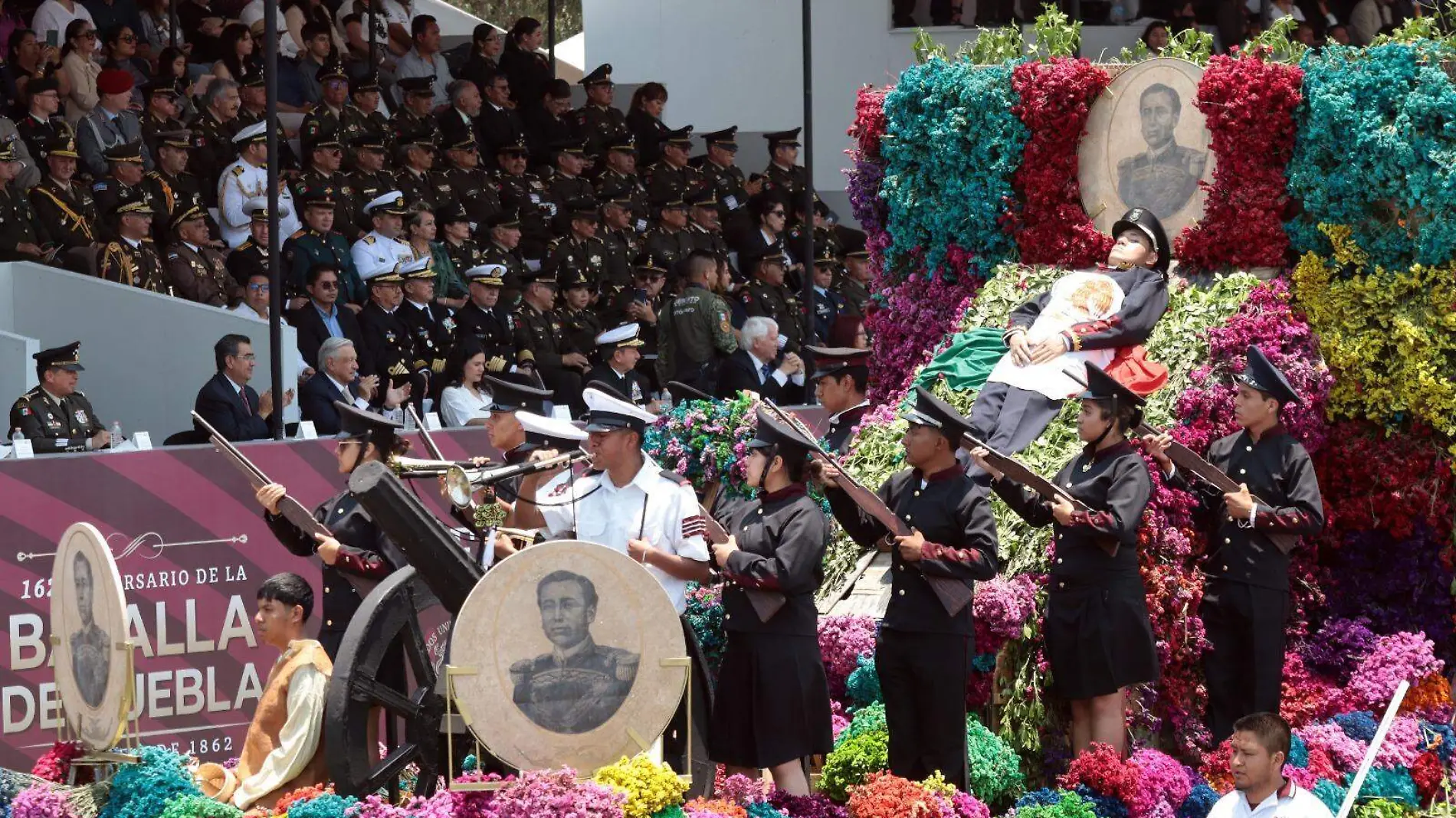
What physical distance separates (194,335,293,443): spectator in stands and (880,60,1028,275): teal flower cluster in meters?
3.80

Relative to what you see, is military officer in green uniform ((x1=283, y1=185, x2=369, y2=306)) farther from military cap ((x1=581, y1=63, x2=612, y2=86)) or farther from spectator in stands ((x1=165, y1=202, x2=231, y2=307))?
military cap ((x1=581, y1=63, x2=612, y2=86))

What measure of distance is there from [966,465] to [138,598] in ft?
12.8

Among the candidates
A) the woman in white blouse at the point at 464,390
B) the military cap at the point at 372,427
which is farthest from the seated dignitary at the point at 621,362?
the military cap at the point at 372,427

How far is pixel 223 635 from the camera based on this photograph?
35.2ft

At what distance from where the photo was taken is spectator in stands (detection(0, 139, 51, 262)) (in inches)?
554

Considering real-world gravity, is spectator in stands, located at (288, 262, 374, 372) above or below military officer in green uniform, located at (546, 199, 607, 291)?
below

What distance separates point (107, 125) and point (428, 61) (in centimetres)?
447

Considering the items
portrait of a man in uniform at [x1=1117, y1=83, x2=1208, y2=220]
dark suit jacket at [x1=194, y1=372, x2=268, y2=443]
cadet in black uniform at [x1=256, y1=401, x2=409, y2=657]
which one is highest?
portrait of a man in uniform at [x1=1117, y1=83, x2=1208, y2=220]

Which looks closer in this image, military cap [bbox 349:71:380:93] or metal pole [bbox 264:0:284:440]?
metal pole [bbox 264:0:284:440]

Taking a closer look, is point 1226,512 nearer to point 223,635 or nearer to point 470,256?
point 223,635

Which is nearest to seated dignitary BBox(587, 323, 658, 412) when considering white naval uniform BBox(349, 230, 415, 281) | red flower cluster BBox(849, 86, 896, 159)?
white naval uniform BBox(349, 230, 415, 281)

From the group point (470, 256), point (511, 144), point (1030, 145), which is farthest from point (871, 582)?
point (511, 144)

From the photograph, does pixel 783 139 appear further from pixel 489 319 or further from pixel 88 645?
pixel 88 645

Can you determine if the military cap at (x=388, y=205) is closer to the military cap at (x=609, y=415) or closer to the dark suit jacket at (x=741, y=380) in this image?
the dark suit jacket at (x=741, y=380)
